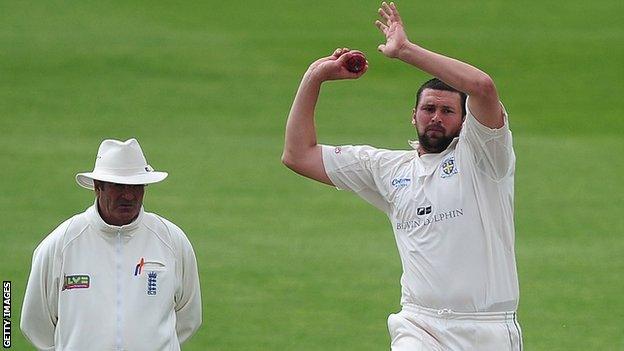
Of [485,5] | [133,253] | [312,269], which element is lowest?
[312,269]

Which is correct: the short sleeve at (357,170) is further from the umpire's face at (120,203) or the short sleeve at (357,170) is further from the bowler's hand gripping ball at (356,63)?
the umpire's face at (120,203)

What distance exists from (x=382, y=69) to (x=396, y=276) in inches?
434

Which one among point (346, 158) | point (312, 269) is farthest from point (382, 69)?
point (346, 158)

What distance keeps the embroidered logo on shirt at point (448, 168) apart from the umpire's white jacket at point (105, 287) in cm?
139

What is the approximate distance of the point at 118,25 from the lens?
2669cm

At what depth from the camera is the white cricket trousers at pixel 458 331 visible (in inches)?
286

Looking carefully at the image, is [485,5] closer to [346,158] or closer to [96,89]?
[96,89]

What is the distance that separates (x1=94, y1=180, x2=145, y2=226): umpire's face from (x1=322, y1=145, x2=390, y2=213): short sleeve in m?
1.20

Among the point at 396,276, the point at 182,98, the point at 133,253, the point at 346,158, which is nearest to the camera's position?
the point at 133,253

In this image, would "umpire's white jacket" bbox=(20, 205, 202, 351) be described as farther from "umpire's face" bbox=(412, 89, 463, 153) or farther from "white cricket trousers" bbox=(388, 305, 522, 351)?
"umpire's face" bbox=(412, 89, 463, 153)

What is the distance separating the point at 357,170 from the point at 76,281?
1701 millimetres

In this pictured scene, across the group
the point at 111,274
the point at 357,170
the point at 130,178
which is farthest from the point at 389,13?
the point at 111,274

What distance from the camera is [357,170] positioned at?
309 inches

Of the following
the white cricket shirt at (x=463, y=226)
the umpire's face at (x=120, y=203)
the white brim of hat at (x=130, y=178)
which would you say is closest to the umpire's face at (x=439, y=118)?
the white cricket shirt at (x=463, y=226)
